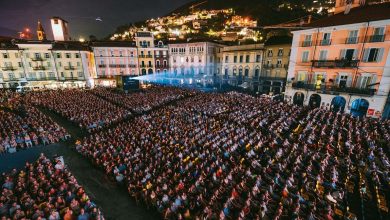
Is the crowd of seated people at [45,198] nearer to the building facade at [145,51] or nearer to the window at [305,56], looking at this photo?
the window at [305,56]

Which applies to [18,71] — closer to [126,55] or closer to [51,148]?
[126,55]

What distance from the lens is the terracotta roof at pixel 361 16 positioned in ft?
81.2

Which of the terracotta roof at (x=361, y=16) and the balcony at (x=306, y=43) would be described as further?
the balcony at (x=306, y=43)

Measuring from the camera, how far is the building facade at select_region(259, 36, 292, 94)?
39.4 meters

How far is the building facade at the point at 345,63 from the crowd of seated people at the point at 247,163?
708cm

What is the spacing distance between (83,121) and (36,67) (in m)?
35.6

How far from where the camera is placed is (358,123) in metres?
20.3

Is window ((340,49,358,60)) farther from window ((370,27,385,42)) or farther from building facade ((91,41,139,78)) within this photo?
building facade ((91,41,139,78))

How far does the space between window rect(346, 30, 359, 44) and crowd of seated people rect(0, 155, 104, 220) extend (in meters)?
34.4

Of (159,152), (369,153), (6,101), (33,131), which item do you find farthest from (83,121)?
(369,153)

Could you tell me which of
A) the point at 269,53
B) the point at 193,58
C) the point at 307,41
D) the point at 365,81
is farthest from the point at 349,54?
the point at 193,58

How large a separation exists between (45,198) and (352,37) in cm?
3678

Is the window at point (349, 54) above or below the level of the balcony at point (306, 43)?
below

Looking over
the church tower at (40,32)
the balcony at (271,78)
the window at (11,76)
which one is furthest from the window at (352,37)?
the church tower at (40,32)
